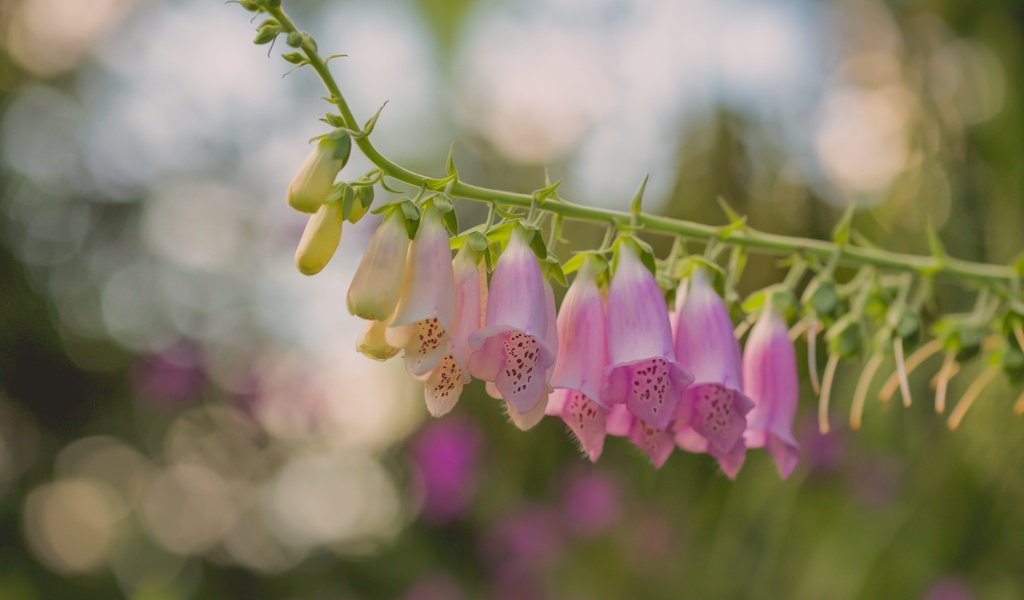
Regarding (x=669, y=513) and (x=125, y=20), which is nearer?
(x=669, y=513)

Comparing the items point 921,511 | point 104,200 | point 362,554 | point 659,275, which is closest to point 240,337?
point 362,554

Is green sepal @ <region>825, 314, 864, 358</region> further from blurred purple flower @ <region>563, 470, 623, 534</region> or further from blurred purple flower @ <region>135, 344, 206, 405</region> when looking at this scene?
blurred purple flower @ <region>135, 344, 206, 405</region>

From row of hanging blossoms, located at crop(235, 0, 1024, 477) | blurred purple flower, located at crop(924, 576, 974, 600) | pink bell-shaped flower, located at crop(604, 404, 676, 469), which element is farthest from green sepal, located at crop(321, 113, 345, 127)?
blurred purple flower, located at crop(924, 576, 974, 600)

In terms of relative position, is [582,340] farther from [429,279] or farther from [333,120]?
[333,120]

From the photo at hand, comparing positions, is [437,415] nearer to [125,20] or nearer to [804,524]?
[804,524]

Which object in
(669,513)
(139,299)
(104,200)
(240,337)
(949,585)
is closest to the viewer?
(949,585)

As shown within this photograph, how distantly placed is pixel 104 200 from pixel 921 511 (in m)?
4.40

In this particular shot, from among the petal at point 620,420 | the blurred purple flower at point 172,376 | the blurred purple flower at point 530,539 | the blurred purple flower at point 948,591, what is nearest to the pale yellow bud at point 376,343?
the petal at point 620,420

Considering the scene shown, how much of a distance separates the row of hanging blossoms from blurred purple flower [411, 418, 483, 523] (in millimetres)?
2303

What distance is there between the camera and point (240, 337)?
3.85 m

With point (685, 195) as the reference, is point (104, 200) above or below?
below

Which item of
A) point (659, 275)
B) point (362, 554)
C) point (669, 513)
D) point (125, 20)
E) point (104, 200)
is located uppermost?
point (125, 20)

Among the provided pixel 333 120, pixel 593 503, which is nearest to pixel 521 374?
pixel 333 120

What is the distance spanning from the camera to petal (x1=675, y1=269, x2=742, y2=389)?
773mm
